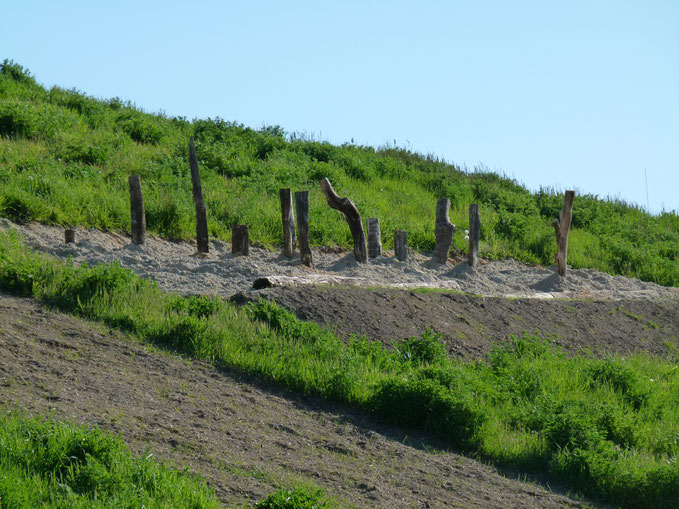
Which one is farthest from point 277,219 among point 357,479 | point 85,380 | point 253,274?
point 357,479

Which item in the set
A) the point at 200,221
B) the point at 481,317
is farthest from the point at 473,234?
the point at 200,221

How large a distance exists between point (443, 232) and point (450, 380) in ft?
20.5

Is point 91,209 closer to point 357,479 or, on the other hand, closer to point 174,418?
point 174,418

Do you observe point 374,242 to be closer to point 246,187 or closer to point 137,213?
point 246,187

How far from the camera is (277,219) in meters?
13.9

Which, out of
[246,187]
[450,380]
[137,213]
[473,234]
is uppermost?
[246,187]

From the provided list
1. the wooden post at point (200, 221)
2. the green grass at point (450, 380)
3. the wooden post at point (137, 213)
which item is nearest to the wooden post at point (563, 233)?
the green grass at point (450, 380)

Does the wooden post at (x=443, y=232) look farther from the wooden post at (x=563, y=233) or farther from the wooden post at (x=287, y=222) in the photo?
the wooden post at (x=287, y=222)

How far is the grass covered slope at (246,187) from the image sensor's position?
1292cm

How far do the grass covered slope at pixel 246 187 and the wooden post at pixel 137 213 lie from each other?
28.7 inches

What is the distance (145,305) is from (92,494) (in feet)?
14.8

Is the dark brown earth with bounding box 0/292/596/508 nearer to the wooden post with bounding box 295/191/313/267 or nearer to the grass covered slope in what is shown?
the wooden post with bounding box 295/191/313/267

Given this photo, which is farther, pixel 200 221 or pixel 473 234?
pixel 473 234

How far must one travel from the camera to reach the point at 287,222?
1232cm
